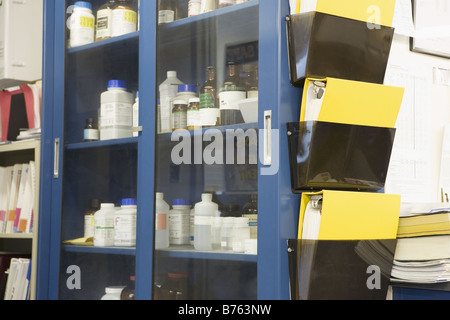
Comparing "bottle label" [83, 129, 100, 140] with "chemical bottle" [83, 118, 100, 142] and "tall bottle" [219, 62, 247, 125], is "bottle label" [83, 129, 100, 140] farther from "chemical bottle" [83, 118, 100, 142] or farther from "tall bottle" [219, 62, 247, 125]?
"tall bottle" [219, 62, 247, 125]

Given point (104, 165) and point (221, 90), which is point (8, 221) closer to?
point (104, 165)

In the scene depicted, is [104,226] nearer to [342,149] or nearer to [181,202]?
[181,202]

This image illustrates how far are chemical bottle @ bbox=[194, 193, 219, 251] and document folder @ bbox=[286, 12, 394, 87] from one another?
456mm

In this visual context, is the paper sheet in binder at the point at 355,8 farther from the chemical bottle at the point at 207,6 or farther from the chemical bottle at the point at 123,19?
the chemical bottle at the point at 123,19

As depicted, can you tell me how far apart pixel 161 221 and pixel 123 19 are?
2.51 feet

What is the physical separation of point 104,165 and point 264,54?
881mm

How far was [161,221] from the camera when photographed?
1.95 m

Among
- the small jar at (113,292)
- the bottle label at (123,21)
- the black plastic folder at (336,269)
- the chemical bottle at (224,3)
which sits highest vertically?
the bottle label at (123,21)

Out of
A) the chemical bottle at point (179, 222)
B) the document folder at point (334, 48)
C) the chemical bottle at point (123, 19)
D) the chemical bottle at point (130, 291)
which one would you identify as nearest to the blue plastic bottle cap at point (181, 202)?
the chemical bottle at point (179, 222)

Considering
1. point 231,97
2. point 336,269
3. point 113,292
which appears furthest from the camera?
point 113,292

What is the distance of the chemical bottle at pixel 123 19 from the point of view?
216 centimetres

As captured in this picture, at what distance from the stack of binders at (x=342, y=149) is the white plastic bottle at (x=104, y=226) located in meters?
0.83

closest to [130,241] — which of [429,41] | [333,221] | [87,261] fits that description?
[87,261]

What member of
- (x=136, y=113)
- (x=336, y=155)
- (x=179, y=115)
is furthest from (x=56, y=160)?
(x=336, y=155)
